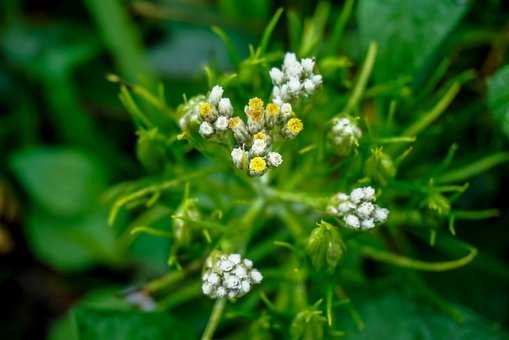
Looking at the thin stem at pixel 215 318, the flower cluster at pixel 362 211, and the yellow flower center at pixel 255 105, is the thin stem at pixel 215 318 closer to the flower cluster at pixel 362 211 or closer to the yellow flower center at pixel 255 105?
the flower cluster at pixel 362 211

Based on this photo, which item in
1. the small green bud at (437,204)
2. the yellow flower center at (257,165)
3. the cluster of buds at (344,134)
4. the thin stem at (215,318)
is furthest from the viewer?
the thin stem at (215,318)

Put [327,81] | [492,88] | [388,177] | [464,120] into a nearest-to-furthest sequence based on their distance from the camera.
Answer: [388,177] < [492,88] < [327,81] < [464,120]

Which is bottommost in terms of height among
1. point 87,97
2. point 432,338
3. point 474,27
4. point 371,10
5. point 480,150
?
point 432,338

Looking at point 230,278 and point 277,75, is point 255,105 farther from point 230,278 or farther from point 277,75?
point 230,278

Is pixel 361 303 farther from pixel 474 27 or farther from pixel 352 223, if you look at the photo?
pixel 474 27

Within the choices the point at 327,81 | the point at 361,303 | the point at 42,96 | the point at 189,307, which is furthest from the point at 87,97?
the point at 361,303

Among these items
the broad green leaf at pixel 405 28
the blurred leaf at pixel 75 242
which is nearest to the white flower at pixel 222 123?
the broad green leaf at pixel 405 28

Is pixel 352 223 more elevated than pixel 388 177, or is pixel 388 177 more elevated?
pixel 388 177
